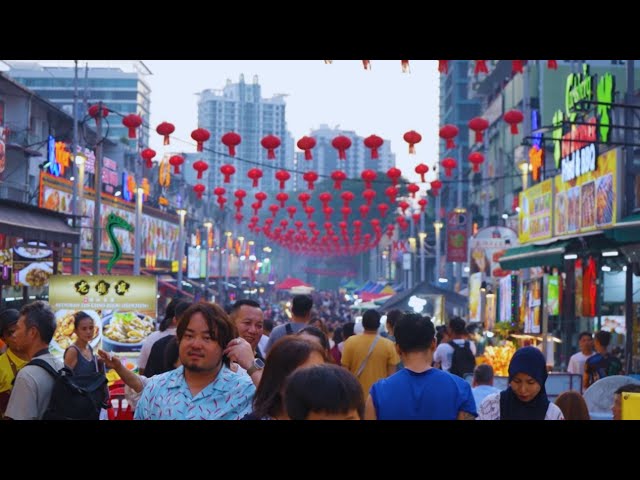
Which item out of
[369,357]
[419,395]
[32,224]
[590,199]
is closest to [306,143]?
[590,199]

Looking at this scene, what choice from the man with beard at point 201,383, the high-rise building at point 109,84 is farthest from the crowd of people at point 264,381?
the high-rise building at point 109,84

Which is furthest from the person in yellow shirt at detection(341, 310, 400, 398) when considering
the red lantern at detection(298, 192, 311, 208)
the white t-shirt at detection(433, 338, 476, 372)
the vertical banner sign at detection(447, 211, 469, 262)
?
the red lantern at detection(298, 192, 311, 208)

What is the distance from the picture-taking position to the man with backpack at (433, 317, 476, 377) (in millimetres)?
14922

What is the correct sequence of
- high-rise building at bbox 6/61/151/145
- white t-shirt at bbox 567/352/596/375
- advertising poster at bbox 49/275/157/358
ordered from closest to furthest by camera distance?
1. advertising poster at bbox 49/275/157/358
2. white t-shirt at bbox 567/352/596/375
3. high-rise building at bbox 6/61/151/145

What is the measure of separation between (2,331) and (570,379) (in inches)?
254

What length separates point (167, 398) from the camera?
5.50 meters

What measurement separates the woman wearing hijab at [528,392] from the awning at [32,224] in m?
12.5

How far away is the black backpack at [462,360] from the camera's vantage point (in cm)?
1488

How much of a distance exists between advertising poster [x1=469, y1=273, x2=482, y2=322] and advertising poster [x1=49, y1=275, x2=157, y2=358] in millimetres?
15429

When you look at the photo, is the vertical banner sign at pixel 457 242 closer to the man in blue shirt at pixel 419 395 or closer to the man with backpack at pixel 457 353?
the man with backpack at pixel 457 353

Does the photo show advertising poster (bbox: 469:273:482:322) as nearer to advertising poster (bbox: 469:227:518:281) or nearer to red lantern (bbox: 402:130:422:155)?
advertising poster (bbox: 469:227:518:281)
